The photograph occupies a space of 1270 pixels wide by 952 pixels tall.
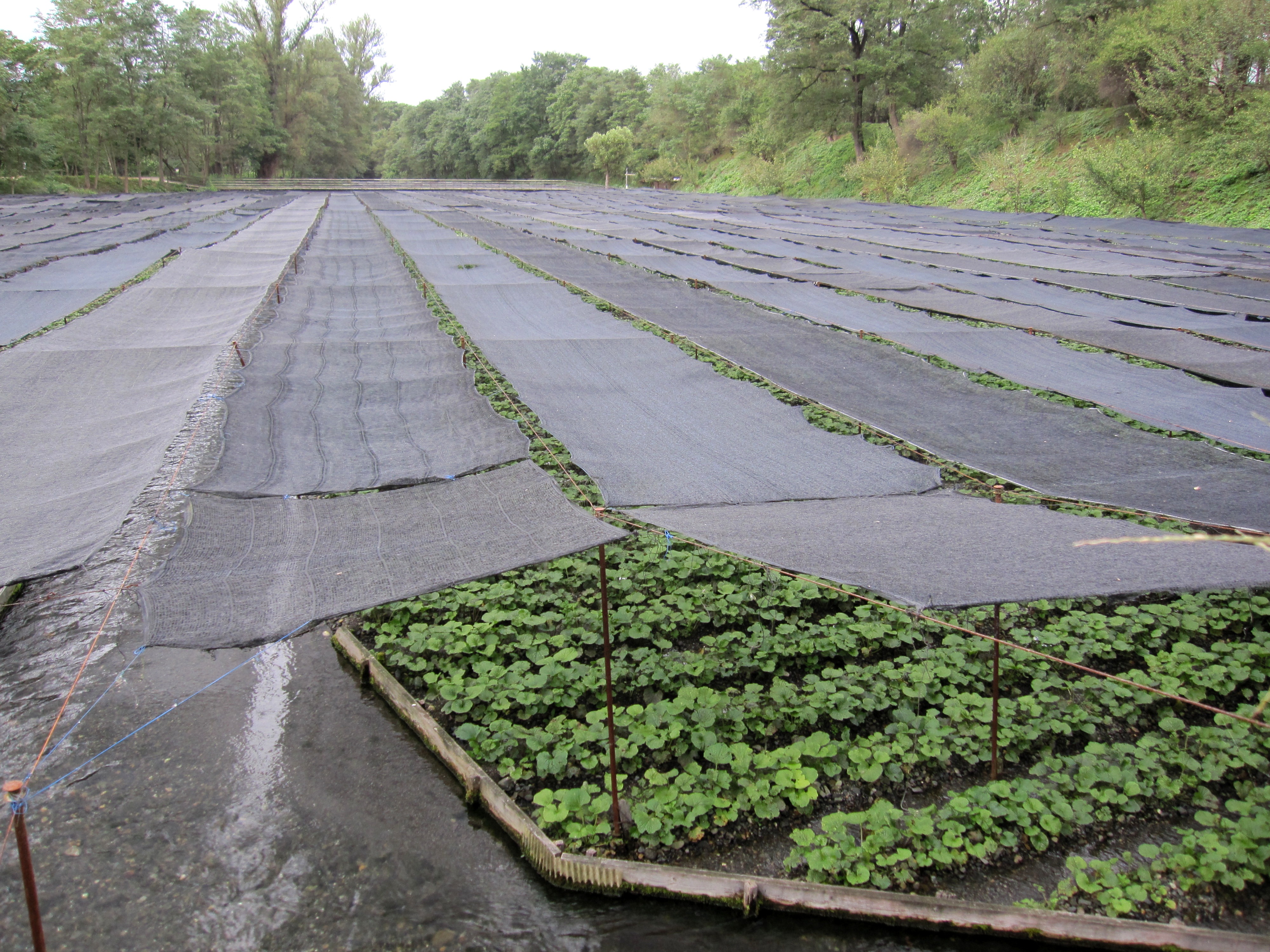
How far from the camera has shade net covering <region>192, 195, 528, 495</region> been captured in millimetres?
3506

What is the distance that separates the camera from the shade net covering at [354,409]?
11.5 feet

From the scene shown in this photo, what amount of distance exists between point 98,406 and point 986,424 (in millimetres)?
4895

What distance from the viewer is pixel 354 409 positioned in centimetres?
459

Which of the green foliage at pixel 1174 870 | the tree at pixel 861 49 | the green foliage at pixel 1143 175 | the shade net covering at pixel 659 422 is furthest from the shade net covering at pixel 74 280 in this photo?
the tree at pixel 861 49

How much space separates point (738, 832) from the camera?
2.25 meters

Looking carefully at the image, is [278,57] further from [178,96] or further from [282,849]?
[282,849]

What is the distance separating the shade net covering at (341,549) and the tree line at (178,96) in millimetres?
24689

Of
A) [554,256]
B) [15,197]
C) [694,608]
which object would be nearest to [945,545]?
[694,608]

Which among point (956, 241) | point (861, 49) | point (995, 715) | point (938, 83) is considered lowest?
point (995, 715)

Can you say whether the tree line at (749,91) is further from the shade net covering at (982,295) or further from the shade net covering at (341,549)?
the shade net covering at (341,549)

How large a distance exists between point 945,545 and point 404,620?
2.08 meters

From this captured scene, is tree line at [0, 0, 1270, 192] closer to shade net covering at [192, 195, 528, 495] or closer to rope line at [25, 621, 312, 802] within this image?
shade net covering at [192, 195, 528, 495]

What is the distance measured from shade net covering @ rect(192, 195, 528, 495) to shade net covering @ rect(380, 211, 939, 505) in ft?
1.40

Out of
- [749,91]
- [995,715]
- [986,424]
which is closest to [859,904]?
[995,715]
